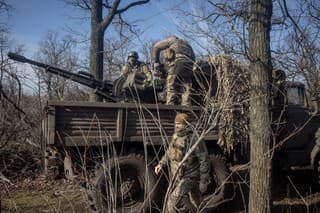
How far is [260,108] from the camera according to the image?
13.7 feet

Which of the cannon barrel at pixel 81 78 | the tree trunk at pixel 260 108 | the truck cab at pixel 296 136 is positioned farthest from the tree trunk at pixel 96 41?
the tree trunk at pixel 260 108

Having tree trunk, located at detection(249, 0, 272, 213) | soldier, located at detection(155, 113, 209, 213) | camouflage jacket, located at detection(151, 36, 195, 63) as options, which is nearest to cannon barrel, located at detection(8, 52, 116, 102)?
camouflage jacket, located at detection(151, 36, 195, 63)

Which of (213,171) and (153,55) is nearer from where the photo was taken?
(213,171)

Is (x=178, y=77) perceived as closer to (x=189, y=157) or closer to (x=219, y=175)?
(x=219, y=175)

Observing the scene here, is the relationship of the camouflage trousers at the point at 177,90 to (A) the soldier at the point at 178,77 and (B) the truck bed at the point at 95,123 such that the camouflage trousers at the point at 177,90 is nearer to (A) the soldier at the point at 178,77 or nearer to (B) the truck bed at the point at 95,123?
(A) the soldier at the point at 178,77

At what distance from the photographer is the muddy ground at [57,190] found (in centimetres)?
535

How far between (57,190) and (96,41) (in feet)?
27.6

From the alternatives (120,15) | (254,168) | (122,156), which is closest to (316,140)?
(254,168)

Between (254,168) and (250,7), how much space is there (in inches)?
86.8

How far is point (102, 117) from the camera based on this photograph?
4.72 m

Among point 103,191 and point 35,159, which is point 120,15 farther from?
point 103,191

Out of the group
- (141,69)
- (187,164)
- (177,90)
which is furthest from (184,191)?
(141,69)

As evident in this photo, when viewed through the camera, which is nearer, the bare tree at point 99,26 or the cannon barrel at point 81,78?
the cannon barrel at point 81,78

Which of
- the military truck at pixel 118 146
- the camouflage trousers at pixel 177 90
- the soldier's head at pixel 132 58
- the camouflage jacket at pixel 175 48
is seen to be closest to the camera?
the military truck at pixel 118 146
